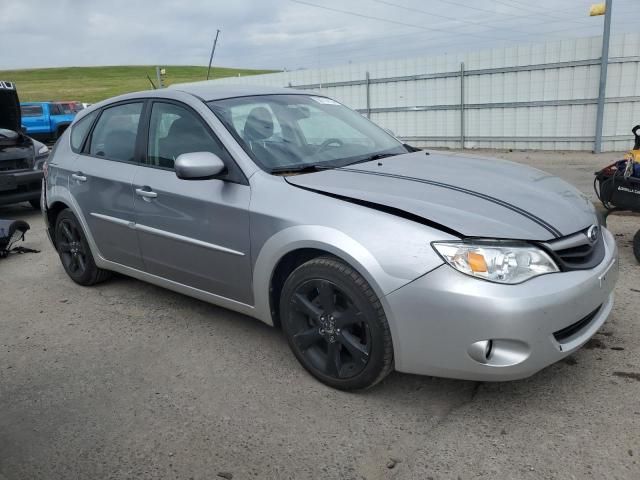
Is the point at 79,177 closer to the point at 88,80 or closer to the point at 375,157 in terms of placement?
the point at 375,157

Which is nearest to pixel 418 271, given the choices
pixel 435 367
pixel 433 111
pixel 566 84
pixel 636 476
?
pixel 435 367

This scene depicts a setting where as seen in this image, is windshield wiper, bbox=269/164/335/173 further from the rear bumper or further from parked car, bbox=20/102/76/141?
parked car, bbox=20/102/76/141

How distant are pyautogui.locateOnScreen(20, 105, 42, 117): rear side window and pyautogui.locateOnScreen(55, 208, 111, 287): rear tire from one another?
18.5 metres

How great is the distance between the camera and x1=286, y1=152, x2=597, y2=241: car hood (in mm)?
2557

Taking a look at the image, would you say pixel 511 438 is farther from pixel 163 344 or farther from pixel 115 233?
pixel 115 233

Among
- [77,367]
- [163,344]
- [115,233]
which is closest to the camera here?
[77,367]

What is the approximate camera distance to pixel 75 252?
15.6 ft

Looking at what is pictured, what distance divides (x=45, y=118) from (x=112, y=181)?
1969 centimetres

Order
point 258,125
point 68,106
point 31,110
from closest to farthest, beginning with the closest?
point 258,125
point 31,110
point 68,106

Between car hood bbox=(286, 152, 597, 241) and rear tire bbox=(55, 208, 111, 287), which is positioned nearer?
car hood bbox=(286, 152, 597, 241)

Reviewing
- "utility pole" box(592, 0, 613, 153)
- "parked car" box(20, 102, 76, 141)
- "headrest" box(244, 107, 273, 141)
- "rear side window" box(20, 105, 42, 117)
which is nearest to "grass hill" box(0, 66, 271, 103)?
"parked car" box(20, 102, 76, 141)

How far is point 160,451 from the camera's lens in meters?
2.52

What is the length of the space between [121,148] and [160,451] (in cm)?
240

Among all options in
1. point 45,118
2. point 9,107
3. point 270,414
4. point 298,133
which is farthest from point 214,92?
point 45,118
